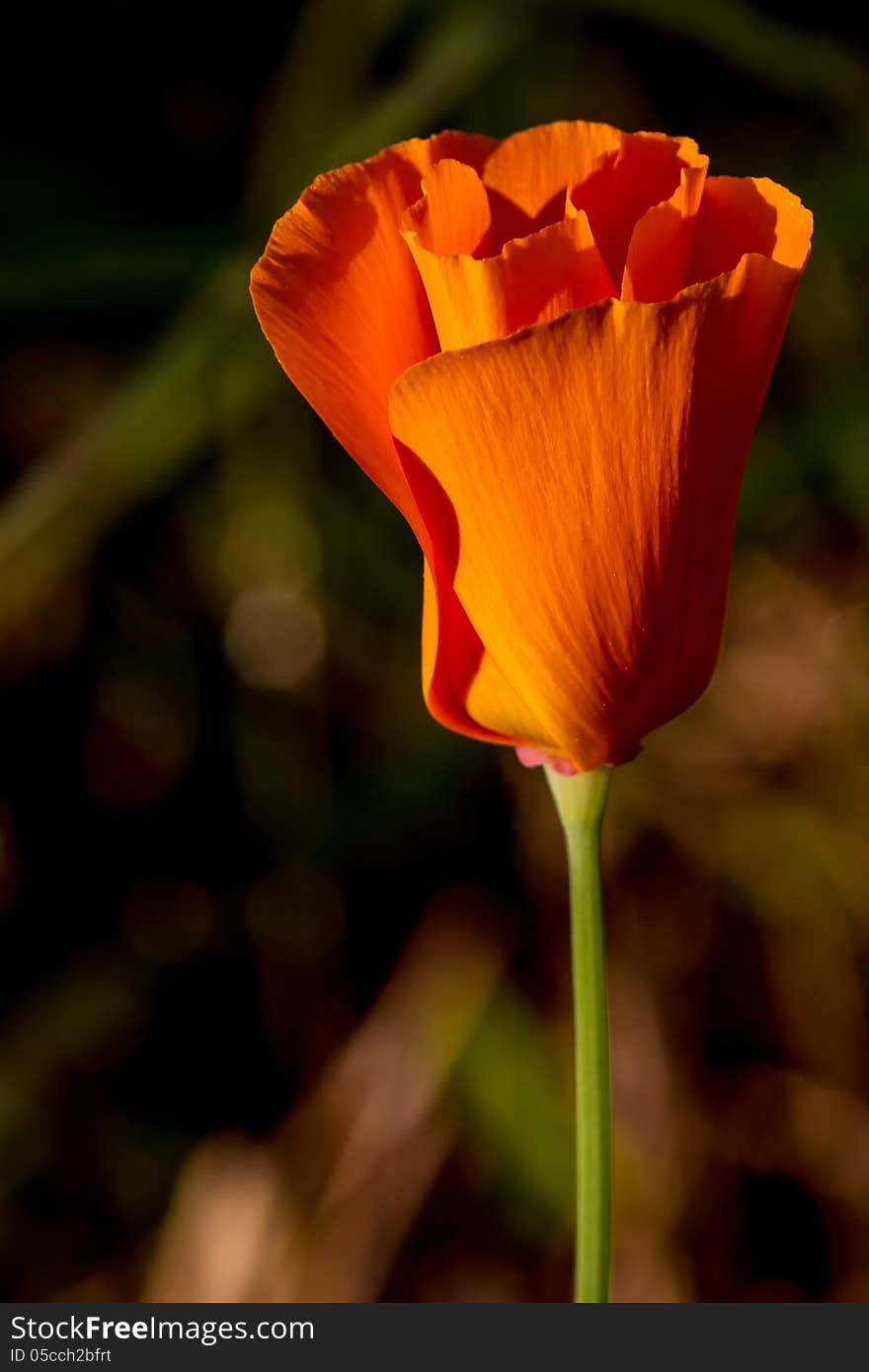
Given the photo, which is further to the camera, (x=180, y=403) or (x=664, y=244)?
(x=180, y=403)

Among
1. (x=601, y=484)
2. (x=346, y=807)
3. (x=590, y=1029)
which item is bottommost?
(x=346, y=807)

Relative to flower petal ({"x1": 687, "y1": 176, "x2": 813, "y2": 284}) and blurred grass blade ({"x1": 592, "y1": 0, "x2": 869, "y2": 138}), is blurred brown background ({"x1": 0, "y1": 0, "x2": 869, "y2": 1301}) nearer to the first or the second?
blurred grass blade ({"x1": 592, "y1": 0, "x2": 869, "y2": 138})

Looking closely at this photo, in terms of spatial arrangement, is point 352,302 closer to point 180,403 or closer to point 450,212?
point 450,212

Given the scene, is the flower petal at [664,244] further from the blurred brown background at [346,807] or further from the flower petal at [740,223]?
the blurred brown background at [346,807]

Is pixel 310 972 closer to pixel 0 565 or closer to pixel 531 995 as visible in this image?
pixel 531 995

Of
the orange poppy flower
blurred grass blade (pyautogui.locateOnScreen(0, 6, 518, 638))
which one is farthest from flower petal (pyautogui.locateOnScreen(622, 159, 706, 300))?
blurred grass blade (pyautogui.locateOnScreen(0, 6, 518, 638))

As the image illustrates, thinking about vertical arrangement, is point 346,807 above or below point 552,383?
below

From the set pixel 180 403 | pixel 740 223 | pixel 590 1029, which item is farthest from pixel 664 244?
pixel 180 403
